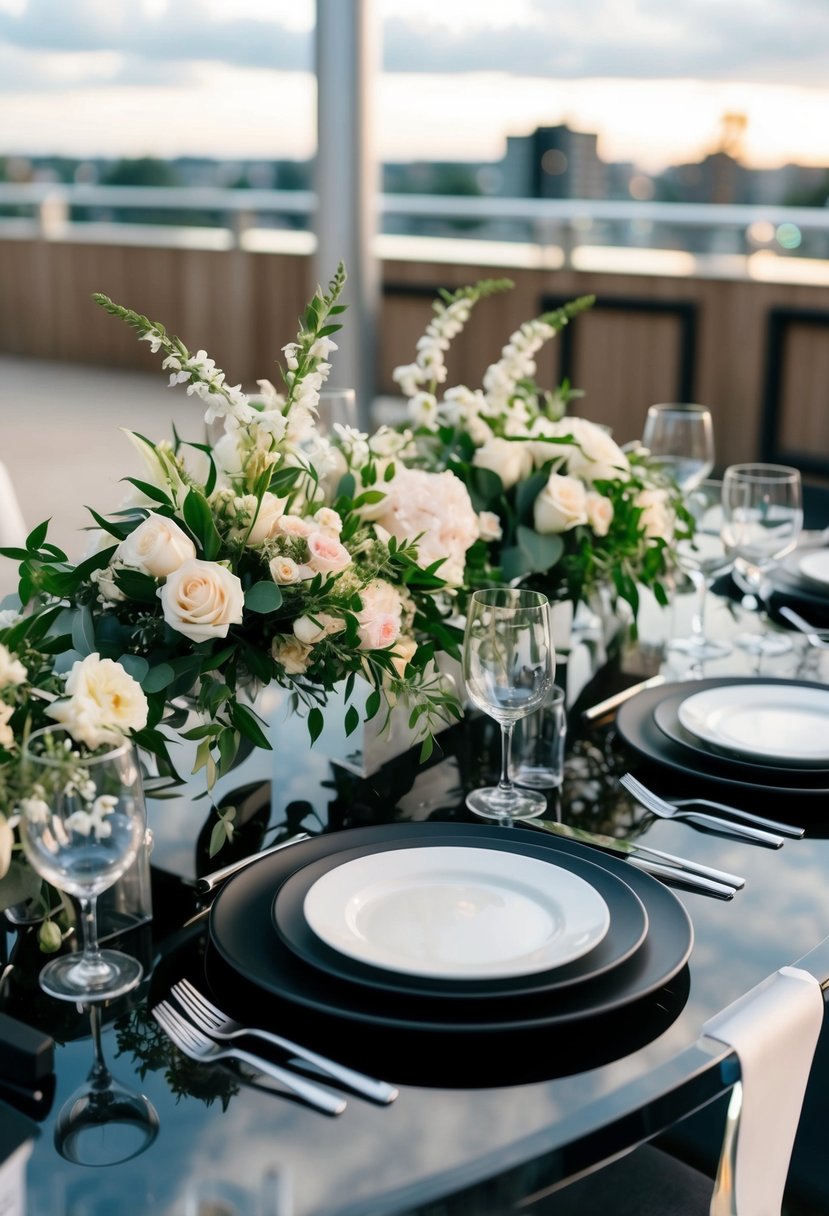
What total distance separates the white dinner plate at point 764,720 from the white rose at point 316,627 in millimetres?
449

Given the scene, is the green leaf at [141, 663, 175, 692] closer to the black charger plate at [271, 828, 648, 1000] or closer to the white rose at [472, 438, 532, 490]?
the black charger plate at [271, 828, 648, 1000]

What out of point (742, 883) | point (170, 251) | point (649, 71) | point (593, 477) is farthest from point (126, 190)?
point (742, 883)

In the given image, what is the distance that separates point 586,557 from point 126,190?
25.9 feet

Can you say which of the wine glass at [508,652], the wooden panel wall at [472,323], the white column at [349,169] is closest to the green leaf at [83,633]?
the wine glass at [508,652]

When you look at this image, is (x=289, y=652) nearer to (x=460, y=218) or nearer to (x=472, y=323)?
(x=472, y=323)

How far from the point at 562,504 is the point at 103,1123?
91 centimetres

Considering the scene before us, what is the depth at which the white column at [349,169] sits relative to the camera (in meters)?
4.62

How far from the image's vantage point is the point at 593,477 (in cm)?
158

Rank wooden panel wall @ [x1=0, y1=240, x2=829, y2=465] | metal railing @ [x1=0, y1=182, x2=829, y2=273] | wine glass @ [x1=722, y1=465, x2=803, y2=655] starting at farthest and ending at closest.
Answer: metal railing @ [x1=0, y1=182, x2=829, y2=273], wooden panel wall @ [x1=0, y1=240, x2=829, y2=465], wine glass @ [x1=722, y1=465, x2=803, y2=655]

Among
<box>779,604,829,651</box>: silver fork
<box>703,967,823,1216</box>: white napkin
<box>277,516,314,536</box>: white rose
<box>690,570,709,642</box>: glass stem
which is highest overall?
<box>277,516,314,536</box>: white rose

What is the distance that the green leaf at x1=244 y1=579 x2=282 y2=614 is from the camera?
3.54 ft

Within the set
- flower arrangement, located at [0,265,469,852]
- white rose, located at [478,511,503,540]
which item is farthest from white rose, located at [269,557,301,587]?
white rose, located at [478,511,503,540]

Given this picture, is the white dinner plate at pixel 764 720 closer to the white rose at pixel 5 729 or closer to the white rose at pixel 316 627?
the white rose at pixel 316 627

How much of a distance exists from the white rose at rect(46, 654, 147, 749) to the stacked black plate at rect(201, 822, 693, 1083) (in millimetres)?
173
